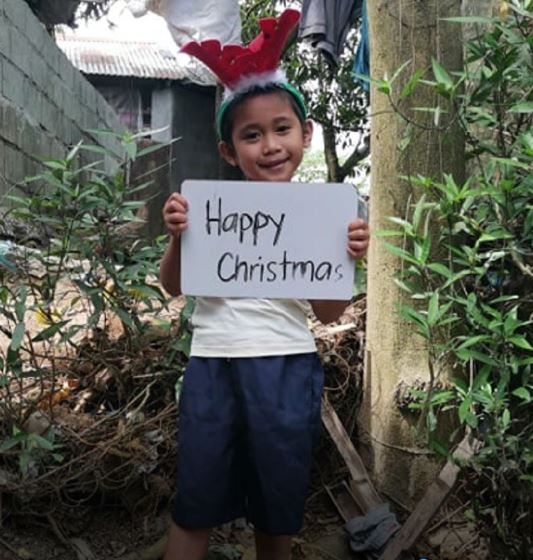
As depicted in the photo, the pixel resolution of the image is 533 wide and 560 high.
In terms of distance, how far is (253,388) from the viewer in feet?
5.25

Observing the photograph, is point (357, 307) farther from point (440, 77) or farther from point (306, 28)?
point (306, 28)

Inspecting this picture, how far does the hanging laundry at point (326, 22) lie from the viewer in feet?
14.3

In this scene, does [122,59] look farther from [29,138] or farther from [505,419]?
[505,419]

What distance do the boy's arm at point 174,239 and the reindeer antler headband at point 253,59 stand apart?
10.7 inches

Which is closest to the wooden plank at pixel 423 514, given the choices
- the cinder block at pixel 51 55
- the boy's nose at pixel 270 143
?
the boy's nose at pixel 270 143

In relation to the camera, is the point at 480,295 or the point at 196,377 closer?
the point at 196,377

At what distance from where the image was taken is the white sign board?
161cm

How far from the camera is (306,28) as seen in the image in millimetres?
4414

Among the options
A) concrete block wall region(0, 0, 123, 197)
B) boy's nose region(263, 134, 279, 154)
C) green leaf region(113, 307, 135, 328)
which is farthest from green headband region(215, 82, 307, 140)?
concrete block wall region(0, 0, 123, 197)

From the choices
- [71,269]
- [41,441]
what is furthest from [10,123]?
[41,441]

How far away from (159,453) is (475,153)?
1358 mm

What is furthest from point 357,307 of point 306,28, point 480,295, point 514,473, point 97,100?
point 97,100

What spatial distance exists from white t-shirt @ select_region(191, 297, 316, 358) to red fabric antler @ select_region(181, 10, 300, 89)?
0.53 m

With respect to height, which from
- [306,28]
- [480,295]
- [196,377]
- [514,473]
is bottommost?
[514,473]
